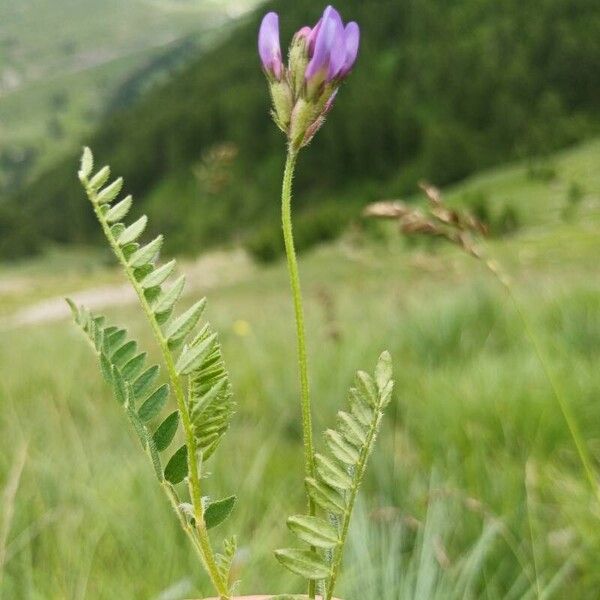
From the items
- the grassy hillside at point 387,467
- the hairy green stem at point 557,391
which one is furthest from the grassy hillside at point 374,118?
the hairy green stem at point 557,391

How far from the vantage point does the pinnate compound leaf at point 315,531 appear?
2.23 ft

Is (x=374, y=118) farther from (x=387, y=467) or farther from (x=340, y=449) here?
(x=340, y=449)

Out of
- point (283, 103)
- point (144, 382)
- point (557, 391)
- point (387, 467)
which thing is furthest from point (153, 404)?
point (387, 467)

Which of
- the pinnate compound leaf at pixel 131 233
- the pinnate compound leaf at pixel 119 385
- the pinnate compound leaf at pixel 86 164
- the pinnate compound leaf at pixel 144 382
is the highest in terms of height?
the pinnate compound leaf at pixel 86 164

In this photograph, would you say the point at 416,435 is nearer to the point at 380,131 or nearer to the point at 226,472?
the point at 226,472

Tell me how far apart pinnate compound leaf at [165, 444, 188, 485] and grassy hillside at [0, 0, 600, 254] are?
5190 cm

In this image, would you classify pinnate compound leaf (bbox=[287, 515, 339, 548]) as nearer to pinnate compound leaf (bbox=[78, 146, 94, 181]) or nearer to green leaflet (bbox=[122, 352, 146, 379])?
green leaflet (bbox=[122, 352, 146, 379])

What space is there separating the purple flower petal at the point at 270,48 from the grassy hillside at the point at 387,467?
75cm

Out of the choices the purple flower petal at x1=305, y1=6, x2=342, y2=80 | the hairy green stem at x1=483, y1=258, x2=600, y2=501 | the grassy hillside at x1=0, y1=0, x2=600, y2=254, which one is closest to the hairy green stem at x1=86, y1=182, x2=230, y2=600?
the purple flower petal at x1=305, y1=6, x2=342, y2=80

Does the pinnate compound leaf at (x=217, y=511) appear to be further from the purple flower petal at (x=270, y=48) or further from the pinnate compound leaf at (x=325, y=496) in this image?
the purple flower petal at (x=270, y=48)

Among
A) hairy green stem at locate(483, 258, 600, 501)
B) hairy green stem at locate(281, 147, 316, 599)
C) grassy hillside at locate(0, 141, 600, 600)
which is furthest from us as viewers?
grassy hillside at locate(0, 141, 600, 600)

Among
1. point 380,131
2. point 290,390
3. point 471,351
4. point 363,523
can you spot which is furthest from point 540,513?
point 380,131

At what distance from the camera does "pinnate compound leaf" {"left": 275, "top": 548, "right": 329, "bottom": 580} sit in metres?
0.67

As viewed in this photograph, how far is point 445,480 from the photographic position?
6.63 ft
